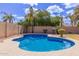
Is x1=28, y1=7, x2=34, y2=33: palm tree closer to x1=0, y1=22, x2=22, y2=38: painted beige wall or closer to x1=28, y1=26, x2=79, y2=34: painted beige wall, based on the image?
x1=28, y1=26, x2=79, y2=34: painted beige wall

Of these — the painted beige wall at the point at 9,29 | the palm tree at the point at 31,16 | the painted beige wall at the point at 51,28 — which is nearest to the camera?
the painted beige wall at the point at 51,28

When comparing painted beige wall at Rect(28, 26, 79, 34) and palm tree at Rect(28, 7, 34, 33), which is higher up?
palm tree at Rect(28, 7, 34, 33)

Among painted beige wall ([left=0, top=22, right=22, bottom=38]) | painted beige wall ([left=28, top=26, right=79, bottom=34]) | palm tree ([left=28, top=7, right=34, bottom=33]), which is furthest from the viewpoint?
painted beige wall ([left=0, top=22, right=22, bottom=38])

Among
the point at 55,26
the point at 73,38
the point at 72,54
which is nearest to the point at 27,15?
the point at 55,26

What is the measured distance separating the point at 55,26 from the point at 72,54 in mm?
2664

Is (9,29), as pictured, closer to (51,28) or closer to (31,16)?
(31,16)

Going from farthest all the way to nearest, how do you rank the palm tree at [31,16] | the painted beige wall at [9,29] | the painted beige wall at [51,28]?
the painted beige wall at [9,29] → the palm tree at [31,16] → the painted beige wall at [51,28]

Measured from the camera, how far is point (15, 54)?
5598 millimetres

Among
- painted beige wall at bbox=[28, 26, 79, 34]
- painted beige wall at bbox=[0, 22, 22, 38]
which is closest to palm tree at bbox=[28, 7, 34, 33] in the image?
painted beige wall at bbox=[28, 26, 79, 34]

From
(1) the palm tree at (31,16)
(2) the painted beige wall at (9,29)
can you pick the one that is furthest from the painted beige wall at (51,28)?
(2) the painted beige wall at (9,29)

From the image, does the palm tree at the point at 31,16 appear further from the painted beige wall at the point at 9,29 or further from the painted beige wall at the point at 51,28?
the painted beige wall at the point at 9,29

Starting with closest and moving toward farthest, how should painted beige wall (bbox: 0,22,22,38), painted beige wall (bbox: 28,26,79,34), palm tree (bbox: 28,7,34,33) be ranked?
painted beige wall (bbox: 28,26,79,34), palm tree (bbox: 28,7,34,33), painted beige wall (bbox: 0,22,22,38)

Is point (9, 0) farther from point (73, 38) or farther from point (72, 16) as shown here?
point (73, 38)

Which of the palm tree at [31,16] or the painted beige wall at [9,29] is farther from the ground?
the palm tree at [31,16]
